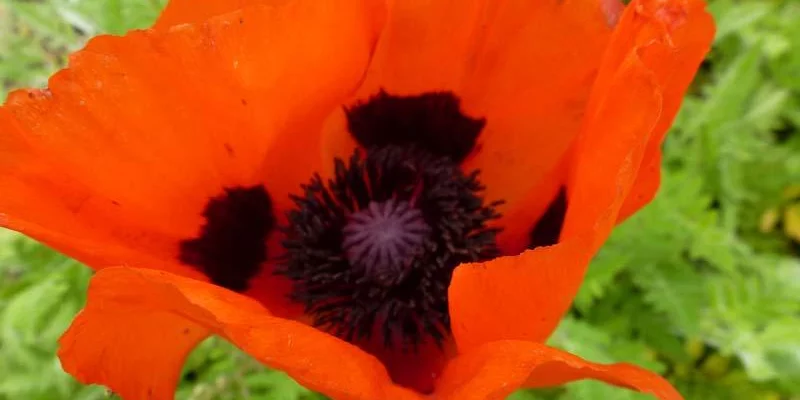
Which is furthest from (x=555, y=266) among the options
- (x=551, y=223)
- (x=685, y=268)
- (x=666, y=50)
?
(x=685, y=268)

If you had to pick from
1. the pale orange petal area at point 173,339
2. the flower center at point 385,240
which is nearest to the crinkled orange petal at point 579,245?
the pale orange petal area at point 173,339

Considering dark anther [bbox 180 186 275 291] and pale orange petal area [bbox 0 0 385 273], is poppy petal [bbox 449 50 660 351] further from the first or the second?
dark anther [bbox 180 186 275 291]

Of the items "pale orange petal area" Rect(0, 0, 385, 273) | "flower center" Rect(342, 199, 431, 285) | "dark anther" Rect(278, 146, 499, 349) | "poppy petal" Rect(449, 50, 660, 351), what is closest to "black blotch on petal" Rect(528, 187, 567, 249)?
"dark anther" Rect(278, 146, 499, 349)

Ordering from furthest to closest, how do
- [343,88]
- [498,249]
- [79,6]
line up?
1. [79,6]
2. [498,249]
3. [343,88]

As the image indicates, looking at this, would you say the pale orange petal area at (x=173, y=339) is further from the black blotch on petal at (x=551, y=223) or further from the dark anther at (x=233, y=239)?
the black blotch on petal at (x=551, y=223)

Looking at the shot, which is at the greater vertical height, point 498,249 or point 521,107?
point 521,107

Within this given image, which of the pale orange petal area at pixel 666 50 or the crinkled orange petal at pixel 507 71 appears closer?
the pale orange petal area at pixel 666 50

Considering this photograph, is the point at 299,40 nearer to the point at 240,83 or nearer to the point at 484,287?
the point at 240,83

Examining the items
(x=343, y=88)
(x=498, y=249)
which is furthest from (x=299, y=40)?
(x=498, y=249)
